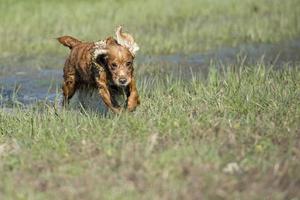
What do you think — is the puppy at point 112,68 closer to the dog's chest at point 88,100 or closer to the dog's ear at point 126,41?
the dog's ear at point 126,41

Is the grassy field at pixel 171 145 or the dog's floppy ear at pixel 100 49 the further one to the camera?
the dog's floppy ear at pixel 100 49

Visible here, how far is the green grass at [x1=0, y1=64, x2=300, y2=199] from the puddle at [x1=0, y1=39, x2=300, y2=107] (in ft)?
8.93

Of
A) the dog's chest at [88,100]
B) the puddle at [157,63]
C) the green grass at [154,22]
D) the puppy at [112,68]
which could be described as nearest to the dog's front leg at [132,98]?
the puppy at [112,68]

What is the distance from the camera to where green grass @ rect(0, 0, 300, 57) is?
1316 centimetres

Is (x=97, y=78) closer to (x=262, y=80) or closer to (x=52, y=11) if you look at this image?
(x=262, y=80)

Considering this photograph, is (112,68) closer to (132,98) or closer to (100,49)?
(100,49)

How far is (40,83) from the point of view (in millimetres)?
10656

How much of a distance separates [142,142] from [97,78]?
6.14 ft

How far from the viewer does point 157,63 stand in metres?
11.7

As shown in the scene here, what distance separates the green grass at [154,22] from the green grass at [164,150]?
5.68 meters

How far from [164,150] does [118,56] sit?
6.36 ft

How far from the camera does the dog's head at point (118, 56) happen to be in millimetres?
7066

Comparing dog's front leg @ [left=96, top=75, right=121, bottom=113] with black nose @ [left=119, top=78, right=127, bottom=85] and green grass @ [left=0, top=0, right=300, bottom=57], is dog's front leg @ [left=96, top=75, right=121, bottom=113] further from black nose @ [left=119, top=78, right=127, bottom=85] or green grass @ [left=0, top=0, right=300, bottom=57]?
green grass @ [left=0, top=0, right=300, bottom=57]

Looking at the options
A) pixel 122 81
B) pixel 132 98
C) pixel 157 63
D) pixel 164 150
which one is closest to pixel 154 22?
pixel 157 63
